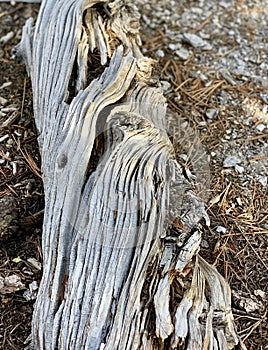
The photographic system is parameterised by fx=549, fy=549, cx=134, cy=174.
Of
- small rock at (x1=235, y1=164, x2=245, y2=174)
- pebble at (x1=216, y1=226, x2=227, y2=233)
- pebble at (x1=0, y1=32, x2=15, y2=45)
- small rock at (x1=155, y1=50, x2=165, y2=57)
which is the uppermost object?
pebble at (x1=0, y1=32, x2=15, y2=45)

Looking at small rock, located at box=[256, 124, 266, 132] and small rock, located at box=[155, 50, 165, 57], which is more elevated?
small rock, located at box=[155, 50, 165, 57]

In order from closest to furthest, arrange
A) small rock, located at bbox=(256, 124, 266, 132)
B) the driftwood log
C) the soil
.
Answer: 1. the driftwood log
2. the soil
3. small rock, located at bbox=(256, 124, 266, 132)

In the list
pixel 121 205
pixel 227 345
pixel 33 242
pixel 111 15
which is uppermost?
pixel 111 15

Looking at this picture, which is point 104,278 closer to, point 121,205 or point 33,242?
point 121,205

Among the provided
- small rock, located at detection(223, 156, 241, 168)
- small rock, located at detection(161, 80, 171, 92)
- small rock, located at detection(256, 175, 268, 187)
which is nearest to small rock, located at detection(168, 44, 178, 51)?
small rock, located at detection(161, 80, 171, 92)

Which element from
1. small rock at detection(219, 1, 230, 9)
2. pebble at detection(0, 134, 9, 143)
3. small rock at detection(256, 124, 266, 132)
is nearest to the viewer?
pebble at detection(0, 134, 9, 143)

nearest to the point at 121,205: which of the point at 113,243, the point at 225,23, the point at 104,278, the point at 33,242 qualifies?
the point at 113,243

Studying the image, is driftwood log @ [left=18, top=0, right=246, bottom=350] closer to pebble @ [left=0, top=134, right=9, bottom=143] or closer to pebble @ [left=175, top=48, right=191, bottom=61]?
pebble @ [left=0, top=134, right=9, bottom=143]

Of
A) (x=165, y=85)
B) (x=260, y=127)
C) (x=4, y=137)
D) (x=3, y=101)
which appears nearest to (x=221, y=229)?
(x=260, y=127)
